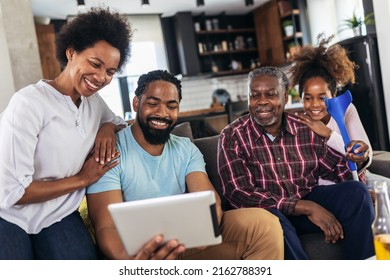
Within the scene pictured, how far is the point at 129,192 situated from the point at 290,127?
2.26 feet

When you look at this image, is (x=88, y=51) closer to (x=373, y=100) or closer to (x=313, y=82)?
(x=313, y=82)

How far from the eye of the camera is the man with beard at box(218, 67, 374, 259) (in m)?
1.41

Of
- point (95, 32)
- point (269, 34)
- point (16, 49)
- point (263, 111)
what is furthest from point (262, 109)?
point (269, 34)

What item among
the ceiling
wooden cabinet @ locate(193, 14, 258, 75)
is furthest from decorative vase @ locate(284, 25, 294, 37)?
wooden cabinet @ locate(193, 14, 258, 75)

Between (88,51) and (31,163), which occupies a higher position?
(88,51)

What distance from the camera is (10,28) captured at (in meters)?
1.59

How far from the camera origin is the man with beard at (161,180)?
4.03ft

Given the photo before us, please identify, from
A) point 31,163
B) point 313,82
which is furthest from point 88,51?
point 313,82

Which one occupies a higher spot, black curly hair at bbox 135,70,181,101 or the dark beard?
black curly hair at bbox 135,70,181,101

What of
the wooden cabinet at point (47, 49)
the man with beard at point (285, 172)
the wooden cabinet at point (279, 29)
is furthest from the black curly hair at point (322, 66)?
the wooden cabinet at point (47, 49)

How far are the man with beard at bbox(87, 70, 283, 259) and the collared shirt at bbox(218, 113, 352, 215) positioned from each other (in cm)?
18

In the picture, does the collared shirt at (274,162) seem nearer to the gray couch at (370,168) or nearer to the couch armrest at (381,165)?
the gray couch at (370,168)

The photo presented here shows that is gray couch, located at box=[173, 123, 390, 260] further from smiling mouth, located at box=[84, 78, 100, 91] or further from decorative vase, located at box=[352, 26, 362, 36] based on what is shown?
decorative vase, located at box=[352, 26, 362, 36]
